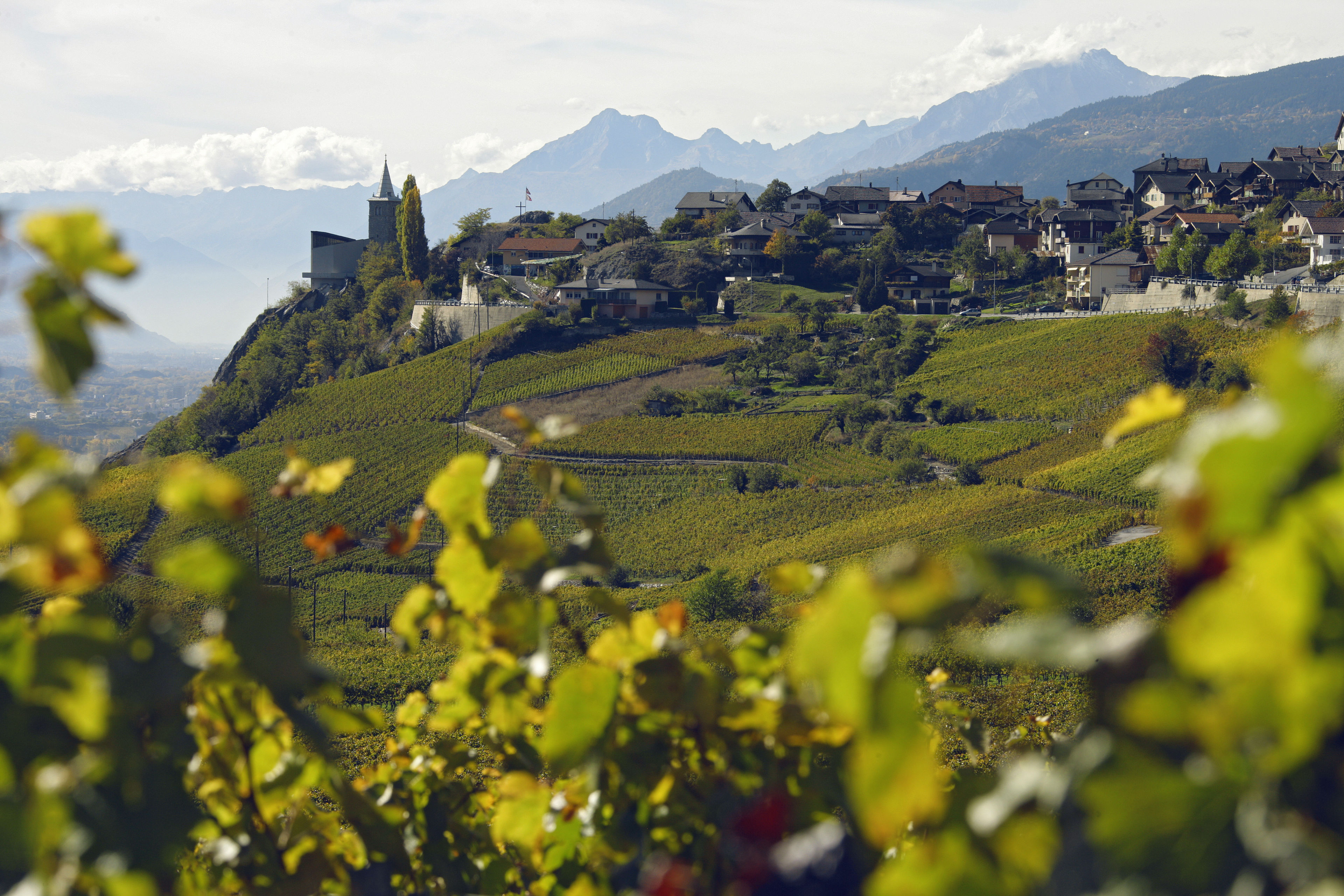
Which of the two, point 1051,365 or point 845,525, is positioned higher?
point 1051,365


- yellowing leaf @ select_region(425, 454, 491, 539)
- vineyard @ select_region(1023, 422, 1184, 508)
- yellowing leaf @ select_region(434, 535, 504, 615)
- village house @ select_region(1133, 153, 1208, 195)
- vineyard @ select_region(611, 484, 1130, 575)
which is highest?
village house @ select_region(1133, 153, 1208, 195)

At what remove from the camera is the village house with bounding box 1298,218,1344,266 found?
47.8 metres

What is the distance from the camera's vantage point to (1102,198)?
69562mm

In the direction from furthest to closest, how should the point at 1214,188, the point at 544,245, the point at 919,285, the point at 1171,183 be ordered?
the point at 1171,183 → the point at 1214,188 → the point at 544,245 → the point at 919,285

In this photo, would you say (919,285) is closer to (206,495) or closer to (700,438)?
(700,438)

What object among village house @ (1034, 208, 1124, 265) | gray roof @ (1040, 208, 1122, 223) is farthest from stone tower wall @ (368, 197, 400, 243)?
village house @ (1034, 208, 1124, 265)

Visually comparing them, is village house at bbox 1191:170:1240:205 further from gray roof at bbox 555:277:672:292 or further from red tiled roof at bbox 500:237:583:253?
red tiled roof at bbox 500:237:583:253

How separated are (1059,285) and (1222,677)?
58.1 m

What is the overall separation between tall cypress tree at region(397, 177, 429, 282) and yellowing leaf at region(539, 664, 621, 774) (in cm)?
6597

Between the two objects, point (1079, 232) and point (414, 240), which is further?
point (414, 240)

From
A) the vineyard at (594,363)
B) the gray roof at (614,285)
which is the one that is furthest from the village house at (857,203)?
the vineyard at (594,363)

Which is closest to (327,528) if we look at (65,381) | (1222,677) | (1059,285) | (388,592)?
(65,381)

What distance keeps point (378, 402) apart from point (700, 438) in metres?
18.9

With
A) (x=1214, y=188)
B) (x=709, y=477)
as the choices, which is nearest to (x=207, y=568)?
(x=709, y=477)
